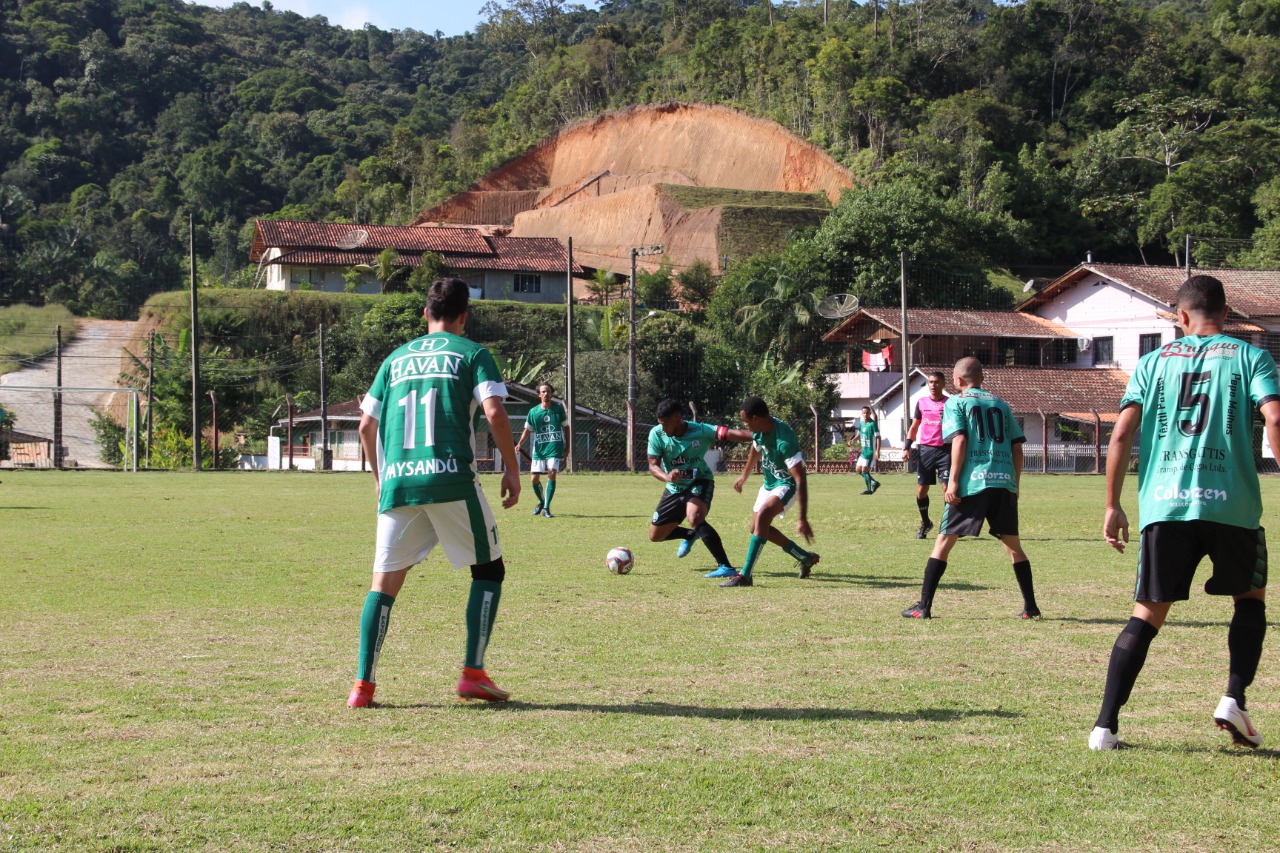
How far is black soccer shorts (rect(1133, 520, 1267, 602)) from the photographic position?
5.00 metres

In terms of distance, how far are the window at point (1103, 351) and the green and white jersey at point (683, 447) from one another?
1880 inches

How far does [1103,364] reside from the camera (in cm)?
5516

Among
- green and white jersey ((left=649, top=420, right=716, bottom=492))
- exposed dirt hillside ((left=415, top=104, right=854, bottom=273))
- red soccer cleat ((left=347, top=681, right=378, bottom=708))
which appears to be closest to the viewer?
red soccer cleat ((left=347, top=681, right=378, bottom=708))

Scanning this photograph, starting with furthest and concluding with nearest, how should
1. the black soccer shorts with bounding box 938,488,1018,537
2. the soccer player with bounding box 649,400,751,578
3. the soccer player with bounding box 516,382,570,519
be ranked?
the soccer player with bounding box 516,382,570,519, the soccer player with bounding box 649,400,751,578, the black soccer shorts with bounding box 938,488,1018,537

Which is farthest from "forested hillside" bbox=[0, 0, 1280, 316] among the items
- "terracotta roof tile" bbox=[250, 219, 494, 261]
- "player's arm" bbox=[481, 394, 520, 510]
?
"player's arm" bbox=[481, 394, 520, 510]

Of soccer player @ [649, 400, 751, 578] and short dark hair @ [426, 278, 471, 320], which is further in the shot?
soccer player @ [649, 400, 751, 578]

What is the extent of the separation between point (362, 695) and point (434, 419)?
1315mm

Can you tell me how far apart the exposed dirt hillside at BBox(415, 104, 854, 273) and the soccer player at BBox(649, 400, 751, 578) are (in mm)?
64975

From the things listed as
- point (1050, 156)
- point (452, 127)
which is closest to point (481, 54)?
point (452, 127)

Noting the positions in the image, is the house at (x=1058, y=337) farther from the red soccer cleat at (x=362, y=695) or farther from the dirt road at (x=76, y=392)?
the red soccer cleat at (x=362, y=695)

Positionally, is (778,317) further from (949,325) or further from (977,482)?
(977,482)

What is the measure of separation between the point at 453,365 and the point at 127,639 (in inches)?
124

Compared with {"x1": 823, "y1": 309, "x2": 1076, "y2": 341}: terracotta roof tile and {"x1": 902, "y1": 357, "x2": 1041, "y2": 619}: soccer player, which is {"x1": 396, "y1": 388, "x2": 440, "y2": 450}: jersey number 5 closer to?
{"x1": 902, "y1": 357, "x2": 1041, "y2": 619}: soccer player

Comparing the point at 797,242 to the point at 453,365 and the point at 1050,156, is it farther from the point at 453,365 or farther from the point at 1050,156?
the point at 453,365
